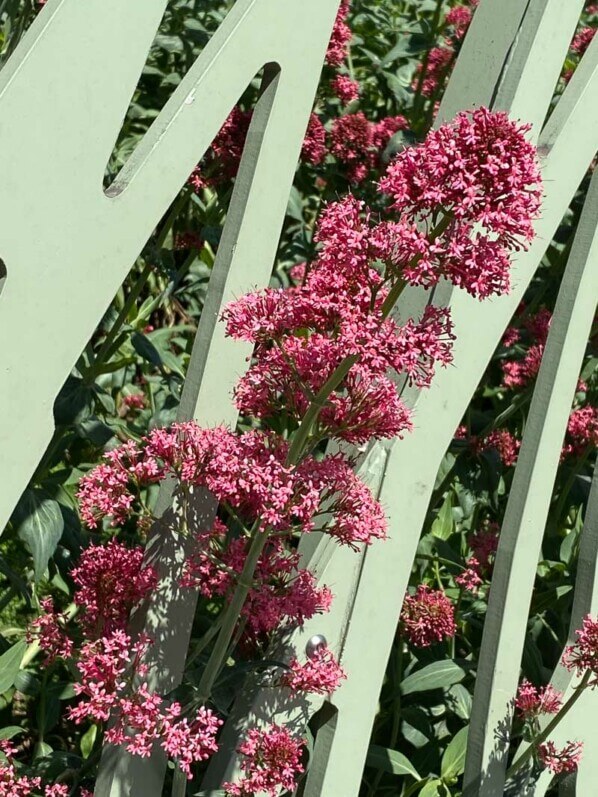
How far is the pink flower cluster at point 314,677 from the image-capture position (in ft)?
4.40

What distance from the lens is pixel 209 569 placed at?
1289 millimetres

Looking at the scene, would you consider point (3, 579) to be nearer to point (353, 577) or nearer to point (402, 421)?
point (353, 577)

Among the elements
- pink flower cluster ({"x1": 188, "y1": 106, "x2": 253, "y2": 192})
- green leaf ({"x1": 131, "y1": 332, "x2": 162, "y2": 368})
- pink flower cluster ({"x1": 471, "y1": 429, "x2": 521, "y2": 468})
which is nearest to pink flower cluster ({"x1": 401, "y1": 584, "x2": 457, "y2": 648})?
pink flower cluster ({"x1": 471, "y1": 429, "x2": 521, "y2": 468})

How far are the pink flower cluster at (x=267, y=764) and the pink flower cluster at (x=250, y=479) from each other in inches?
9.6

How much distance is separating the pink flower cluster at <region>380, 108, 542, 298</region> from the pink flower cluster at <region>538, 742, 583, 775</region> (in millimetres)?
833

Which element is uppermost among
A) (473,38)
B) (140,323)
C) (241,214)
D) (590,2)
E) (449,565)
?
(590,2)

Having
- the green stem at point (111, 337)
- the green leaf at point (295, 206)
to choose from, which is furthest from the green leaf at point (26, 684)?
the green leaf at point (295, 206)

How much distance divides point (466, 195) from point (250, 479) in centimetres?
36

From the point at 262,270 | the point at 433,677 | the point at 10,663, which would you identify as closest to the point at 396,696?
the point at 433,677

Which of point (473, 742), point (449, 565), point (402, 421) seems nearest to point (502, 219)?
point (402, 421)

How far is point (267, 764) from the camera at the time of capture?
131 cm

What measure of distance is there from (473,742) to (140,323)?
1.41 metres

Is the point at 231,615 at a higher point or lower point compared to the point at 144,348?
lower

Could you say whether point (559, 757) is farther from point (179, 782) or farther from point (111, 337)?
point (111, 337)
